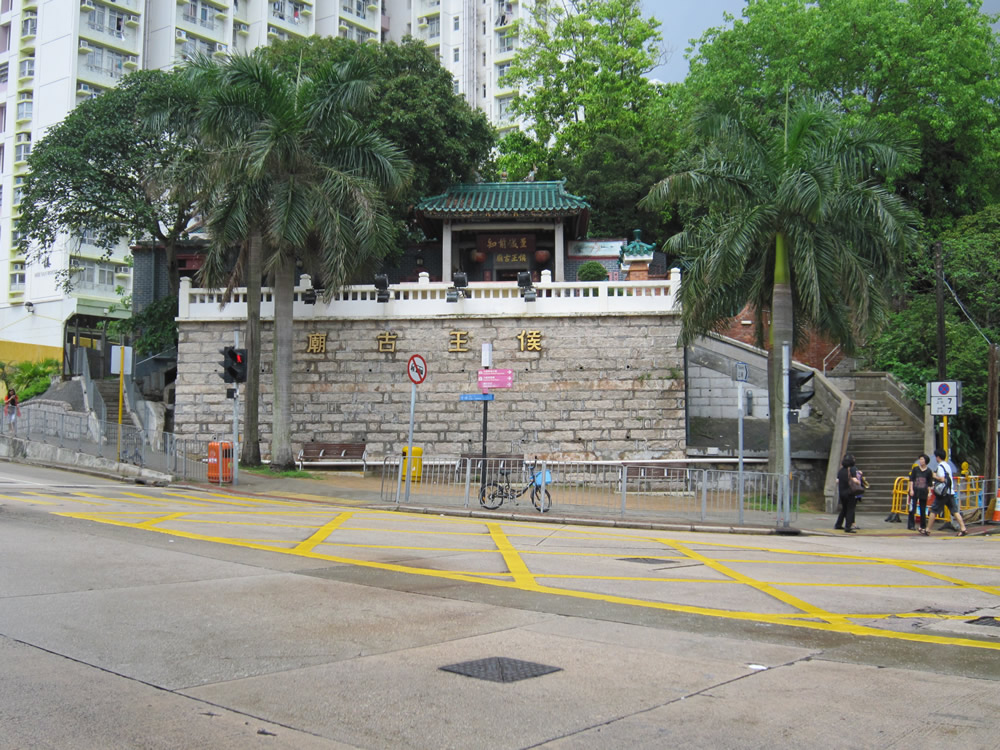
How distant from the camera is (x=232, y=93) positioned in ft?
78.6

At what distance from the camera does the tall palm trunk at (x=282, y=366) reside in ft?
81.5

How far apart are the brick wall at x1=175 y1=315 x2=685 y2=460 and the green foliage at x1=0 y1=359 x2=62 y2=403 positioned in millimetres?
11778

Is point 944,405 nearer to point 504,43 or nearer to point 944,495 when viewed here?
point 944,495

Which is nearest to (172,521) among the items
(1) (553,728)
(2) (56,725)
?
(2) (56,725)

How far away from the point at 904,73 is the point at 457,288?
21.7m

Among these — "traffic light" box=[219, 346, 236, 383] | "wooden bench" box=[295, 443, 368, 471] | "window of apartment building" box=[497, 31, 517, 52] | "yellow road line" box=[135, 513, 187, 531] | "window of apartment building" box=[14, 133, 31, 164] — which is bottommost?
"yellow road line" box=[135, 513, 187, 531]

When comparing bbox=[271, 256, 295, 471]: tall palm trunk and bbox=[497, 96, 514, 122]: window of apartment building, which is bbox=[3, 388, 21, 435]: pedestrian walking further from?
bbox=[497, 96, 514, 122]: window of apartment building

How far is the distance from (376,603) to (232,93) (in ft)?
63.8

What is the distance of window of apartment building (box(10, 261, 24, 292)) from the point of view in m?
56.7

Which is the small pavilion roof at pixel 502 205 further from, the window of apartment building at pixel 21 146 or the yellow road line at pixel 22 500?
the window of apartment building at pixel 21 146

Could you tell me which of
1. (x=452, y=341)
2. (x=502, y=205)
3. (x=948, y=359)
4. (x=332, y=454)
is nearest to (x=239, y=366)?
(x=332, y=454)

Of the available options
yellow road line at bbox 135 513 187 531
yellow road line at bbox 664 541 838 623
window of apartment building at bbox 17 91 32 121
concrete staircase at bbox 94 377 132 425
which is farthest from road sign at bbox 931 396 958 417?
window of apartment building at bbox 17 91 32 121

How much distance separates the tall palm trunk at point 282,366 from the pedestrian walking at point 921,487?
1629cm

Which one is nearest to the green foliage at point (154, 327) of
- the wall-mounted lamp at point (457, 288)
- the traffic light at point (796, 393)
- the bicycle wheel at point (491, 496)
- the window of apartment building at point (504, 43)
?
the wall-mounted lamp at point (457, 288)
